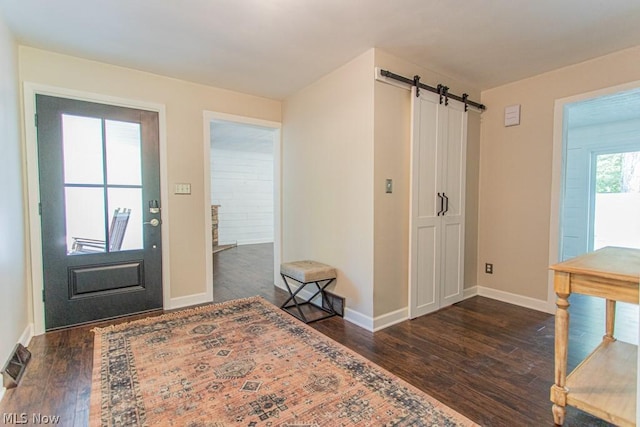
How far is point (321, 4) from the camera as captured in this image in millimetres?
1943

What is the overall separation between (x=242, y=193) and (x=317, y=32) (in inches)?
237

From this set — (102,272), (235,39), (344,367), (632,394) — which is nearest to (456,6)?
(235,39)

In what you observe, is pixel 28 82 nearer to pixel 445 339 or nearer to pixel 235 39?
pixel 235 39

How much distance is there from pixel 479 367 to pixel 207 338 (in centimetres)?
203

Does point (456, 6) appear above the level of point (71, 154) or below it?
above

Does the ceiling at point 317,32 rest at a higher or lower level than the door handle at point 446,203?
higher

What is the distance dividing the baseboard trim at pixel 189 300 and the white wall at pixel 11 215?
1122mm

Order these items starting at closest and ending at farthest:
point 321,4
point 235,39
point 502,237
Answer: point 321,4
point 235,39
point 502,237

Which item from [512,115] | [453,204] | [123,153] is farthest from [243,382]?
[512,115]

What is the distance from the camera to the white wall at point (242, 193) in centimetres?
752

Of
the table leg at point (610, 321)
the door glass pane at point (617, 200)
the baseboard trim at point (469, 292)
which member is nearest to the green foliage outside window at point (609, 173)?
the door glass pane at point (617, 200)

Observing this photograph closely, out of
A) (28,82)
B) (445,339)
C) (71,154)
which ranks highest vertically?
(28,82)

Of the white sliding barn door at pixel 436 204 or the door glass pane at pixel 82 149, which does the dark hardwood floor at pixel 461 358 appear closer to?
the white sliding barn door at pixel 436 204

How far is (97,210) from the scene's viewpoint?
2.82m
